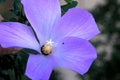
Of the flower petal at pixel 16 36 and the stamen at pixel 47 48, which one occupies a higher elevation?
the flower petal at pixel 16 36

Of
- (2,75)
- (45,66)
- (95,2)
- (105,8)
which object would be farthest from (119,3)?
(45,66)

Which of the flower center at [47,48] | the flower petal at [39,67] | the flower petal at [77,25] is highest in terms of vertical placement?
the flower petal at [77,25]

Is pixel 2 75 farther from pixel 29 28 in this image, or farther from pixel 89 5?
pixel 89 5

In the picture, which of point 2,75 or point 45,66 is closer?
point 45,66
